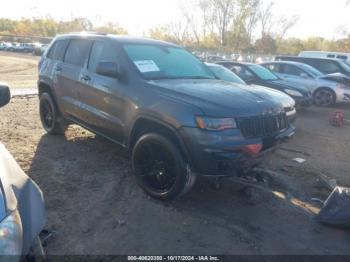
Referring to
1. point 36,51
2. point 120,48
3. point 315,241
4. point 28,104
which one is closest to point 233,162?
point 315,241

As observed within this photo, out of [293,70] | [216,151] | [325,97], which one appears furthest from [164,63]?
[325,97]

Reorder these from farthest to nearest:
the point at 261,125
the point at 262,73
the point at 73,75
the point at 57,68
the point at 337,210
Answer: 1. the point at 262,73
2. the point at 57,68
3. the point at 73,75
4. the point at 261,125
5. the point at 337,210

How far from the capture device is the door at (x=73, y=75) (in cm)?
525

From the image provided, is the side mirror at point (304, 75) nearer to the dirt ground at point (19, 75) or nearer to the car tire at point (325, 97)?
the car tire at point (325, 97)

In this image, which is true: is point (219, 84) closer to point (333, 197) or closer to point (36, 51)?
point (333, 197)

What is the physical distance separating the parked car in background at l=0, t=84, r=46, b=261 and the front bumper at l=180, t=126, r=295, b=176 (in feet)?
5.86

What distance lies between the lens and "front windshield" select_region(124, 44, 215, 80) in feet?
14.6

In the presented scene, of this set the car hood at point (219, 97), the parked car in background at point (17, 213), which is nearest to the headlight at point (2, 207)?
the parked car in background at point (17, 213)

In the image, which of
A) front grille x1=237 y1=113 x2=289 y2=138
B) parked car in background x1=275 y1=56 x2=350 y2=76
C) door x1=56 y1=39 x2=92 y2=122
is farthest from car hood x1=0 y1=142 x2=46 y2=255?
parked car in background x1=275 y1=56 x2=350 y2=76

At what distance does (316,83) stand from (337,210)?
1005 centimetres

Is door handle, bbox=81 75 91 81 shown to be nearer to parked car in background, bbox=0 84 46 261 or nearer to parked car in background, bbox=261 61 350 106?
parked car in background, bbox=0 84 46 261

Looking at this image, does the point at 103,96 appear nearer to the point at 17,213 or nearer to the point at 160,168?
the point at 160,168

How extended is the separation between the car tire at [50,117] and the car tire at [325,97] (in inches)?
397

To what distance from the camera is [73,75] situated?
535 centimetres
